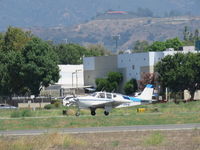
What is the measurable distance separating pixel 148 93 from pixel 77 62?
132356mm

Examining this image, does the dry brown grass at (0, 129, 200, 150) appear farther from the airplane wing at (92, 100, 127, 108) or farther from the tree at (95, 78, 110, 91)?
the tree at (95, 78, 110, 91)

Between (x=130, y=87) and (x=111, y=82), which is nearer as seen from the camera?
(x=130, y=87)

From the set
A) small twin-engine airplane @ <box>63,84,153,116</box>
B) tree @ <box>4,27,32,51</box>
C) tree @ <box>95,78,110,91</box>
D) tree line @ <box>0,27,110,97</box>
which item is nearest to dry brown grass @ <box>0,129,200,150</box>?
small twin-engine airplane @ <box>63,84,153,116</box>

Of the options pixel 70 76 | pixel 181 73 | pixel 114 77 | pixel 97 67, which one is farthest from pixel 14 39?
pixel 181 73

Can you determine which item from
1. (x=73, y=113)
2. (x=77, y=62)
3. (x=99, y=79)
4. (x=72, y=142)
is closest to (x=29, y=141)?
(x=72, y=142)

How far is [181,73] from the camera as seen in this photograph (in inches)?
4208

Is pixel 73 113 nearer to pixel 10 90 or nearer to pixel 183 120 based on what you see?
pixel 183 120

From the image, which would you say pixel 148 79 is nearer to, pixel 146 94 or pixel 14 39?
pixel 14 39

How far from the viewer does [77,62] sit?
199 m

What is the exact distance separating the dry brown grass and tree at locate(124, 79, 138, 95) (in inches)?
3310

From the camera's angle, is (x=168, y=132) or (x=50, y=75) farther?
(x=50, y=75)

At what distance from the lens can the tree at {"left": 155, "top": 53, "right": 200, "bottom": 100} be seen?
351 feet

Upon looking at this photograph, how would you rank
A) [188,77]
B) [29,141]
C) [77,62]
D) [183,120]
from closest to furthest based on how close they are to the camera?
[29,141] → [183,120] → [188,77] → [77,62]

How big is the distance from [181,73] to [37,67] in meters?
21.4
